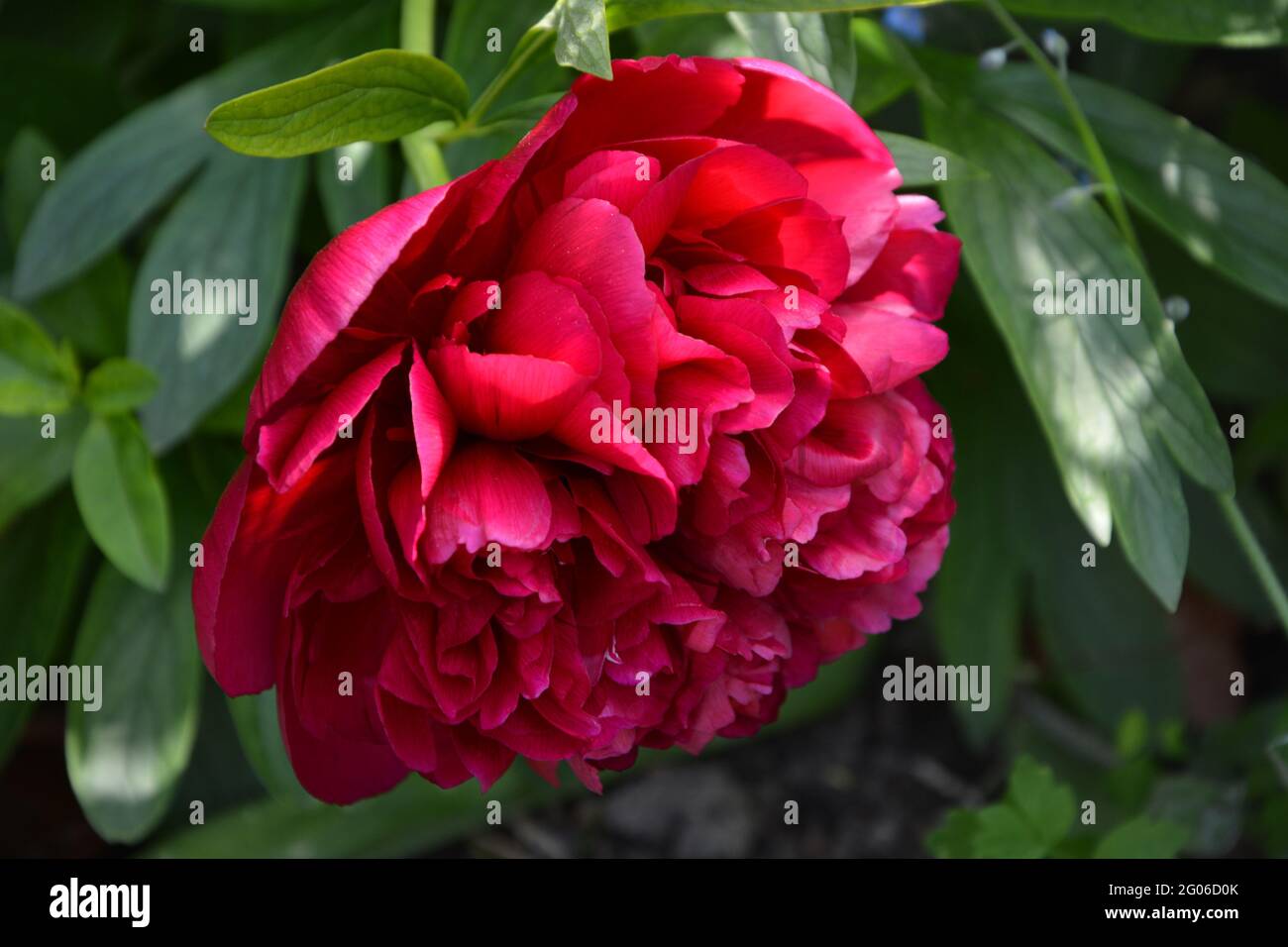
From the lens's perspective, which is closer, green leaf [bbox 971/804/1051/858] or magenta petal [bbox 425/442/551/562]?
magenta petal [bbox 425/442/551/562]

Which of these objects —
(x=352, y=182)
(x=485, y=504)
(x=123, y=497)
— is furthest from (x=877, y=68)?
(x=123, y=497)

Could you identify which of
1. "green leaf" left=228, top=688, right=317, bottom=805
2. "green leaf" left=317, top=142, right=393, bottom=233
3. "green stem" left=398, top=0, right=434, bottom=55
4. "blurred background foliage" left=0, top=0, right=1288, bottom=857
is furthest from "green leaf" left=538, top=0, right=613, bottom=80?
"green leaf" left=228, top=688, right=317, bottom=805

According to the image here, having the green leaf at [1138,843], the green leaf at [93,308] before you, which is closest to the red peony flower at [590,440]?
the green leaf at [1138,843]

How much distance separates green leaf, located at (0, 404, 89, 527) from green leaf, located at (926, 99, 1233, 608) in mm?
650

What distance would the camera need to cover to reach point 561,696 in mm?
597

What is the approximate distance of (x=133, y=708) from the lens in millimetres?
961

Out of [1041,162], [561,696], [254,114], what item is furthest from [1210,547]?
[254,114]

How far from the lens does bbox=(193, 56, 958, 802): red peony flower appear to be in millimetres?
535

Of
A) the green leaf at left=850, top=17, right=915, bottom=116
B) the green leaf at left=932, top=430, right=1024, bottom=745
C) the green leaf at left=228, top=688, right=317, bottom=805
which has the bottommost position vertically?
the green leaf at left=228, top=688, right=317, bottom=805

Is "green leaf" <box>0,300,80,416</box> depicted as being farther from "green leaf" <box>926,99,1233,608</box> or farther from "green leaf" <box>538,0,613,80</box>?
"green leaf" <box>926,99,1233,608</box>

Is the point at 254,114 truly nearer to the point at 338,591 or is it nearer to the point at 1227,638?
the point at 338,591

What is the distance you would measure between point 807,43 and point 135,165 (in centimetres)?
52

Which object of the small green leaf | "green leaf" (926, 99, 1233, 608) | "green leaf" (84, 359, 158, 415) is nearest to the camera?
"green leaf" (926, 99, 1233, 608)

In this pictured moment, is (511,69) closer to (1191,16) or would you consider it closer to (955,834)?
(1191,16)
